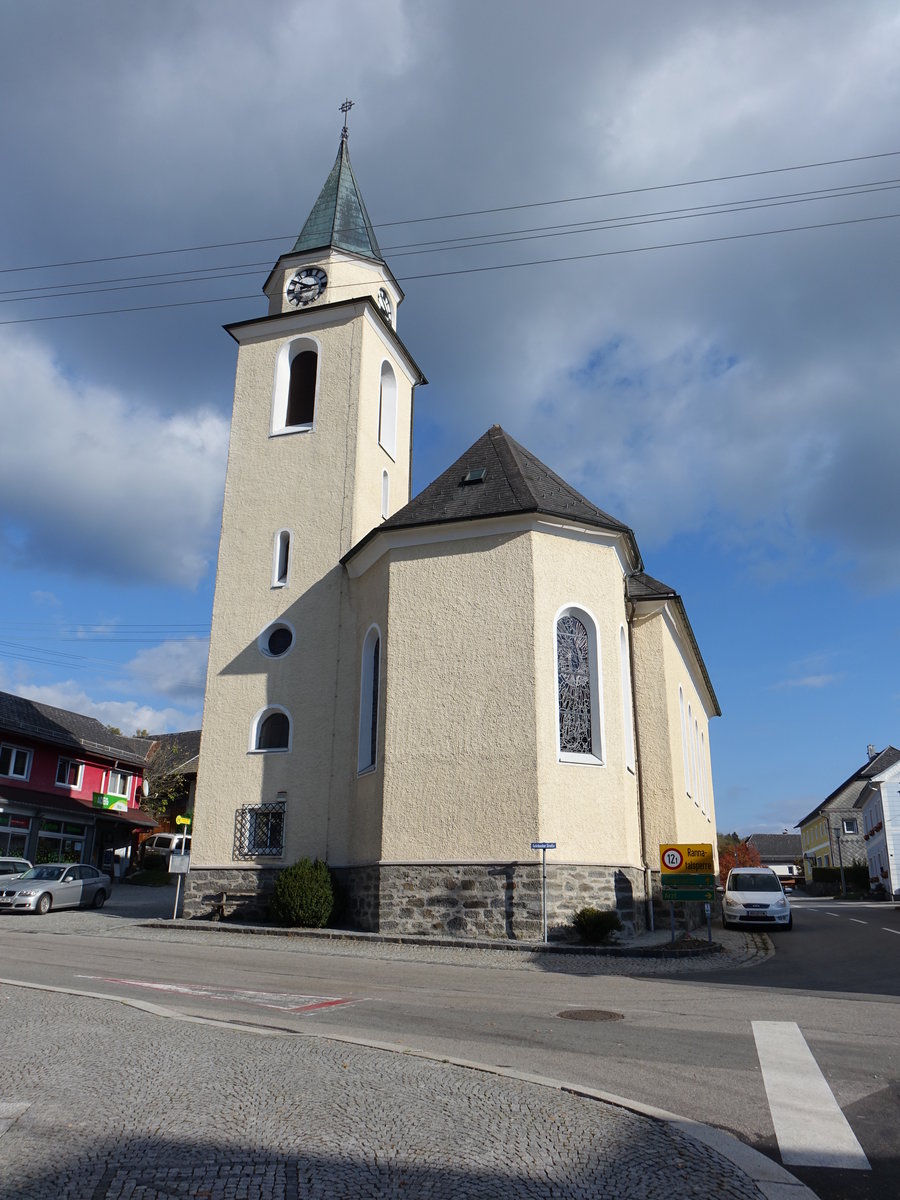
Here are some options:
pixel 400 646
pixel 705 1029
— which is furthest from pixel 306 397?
pixel 705 1029

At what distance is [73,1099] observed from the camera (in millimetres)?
5543

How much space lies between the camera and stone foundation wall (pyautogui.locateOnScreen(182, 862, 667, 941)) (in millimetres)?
16750

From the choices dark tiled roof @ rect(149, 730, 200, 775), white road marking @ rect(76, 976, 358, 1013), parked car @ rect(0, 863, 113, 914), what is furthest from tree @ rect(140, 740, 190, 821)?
white road marking @ rect(76, 976, 358, 1013)

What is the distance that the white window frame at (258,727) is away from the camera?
→ 21.7 m

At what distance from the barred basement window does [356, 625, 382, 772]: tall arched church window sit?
250cm

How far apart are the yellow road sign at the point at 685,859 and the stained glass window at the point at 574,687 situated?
2.52 m

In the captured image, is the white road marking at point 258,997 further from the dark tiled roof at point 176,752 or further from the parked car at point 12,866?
the dark tiled roof at point 176,752

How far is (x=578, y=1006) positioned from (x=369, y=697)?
1133 centimetres

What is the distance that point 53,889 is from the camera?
2395 cm

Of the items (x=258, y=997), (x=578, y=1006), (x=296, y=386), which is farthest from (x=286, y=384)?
(x=578, y=1006)

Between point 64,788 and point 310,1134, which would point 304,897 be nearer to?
point 310,1134

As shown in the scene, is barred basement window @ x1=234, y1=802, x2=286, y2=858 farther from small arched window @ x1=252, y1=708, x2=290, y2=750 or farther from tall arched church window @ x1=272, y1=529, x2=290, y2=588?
tall arched church window @ x1=272, y1=529, x2=290, y2=588

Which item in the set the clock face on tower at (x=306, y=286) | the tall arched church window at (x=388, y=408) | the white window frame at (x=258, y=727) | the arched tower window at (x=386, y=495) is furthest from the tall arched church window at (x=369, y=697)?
the clock face on tower at (x=306, y=286)

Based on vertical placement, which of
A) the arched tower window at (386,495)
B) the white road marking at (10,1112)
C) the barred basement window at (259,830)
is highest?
the arched tower window at (386,495)
